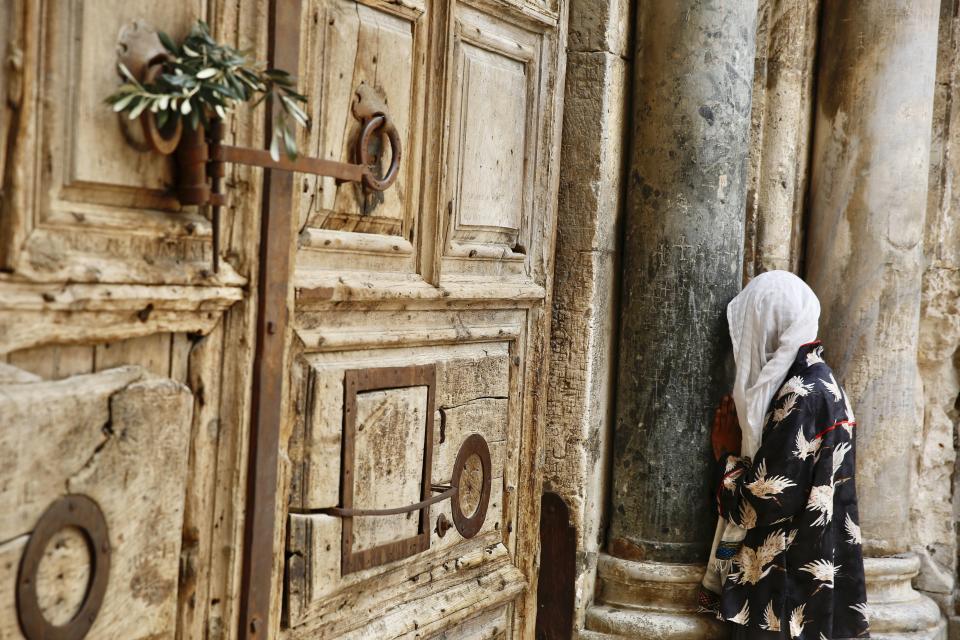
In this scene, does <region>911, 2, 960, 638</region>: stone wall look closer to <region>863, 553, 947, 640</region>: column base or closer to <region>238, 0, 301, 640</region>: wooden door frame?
<region>863, 553, 947, 640</region>: column base

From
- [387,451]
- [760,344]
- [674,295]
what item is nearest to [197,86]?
[387,451]

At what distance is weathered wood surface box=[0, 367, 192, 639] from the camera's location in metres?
1.54

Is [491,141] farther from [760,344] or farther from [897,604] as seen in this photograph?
[897,604]

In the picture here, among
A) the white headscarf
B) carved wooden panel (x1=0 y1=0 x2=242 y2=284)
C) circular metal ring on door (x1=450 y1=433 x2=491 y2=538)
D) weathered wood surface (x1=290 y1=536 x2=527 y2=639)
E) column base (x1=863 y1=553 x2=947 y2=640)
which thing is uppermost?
carved wooden panel (x1=0 y1=0 x2=242 y2=284)

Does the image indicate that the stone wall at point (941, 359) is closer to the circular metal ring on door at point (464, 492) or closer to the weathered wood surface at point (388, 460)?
the circular metal ring on door at point (464, 492)

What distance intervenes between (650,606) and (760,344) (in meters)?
0.85

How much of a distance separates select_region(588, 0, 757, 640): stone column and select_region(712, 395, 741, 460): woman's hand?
0.04 m

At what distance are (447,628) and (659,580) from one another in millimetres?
751

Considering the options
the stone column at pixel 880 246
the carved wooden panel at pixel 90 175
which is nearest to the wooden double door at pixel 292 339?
the carved wooden panel at pixel 90 175

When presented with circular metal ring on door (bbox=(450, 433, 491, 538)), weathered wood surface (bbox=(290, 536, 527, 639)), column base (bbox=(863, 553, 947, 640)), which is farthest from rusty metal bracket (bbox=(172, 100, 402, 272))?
column base (bbox=(863, 553, 947, 640))

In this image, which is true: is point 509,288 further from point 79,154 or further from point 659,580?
point 79,154

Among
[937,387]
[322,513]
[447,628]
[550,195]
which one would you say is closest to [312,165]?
[322,513]

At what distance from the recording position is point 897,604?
355 centimetres

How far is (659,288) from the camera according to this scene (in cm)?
308
